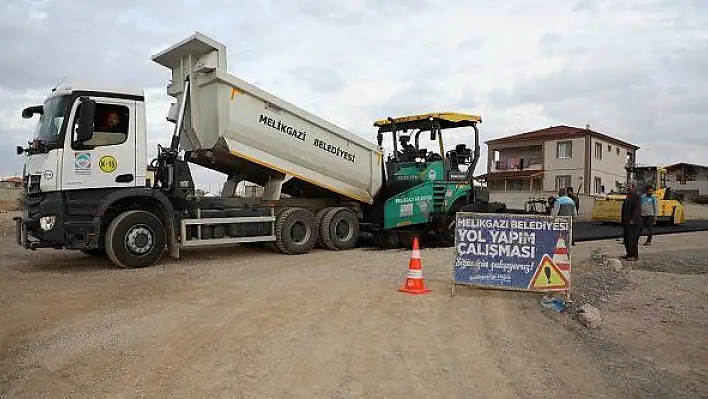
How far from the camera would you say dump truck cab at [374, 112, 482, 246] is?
44.7ft

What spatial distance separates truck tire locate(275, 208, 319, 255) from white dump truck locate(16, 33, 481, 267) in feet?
0.07

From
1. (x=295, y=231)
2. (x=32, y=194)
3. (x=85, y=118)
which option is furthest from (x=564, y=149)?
(x=32, y=194)

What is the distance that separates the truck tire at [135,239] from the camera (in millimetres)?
9828

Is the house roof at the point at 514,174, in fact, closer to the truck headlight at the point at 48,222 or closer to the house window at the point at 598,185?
the house window at the point at 598,185

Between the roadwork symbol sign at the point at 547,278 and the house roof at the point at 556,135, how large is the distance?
3460 cm

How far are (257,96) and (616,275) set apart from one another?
278 inches

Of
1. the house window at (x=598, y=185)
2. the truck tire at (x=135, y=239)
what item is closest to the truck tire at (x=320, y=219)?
the truck tire at (x=135, y=239)

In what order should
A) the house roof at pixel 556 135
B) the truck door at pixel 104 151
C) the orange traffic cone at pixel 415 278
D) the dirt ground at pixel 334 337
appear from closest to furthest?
1. the dirt ground at pixel 334 337
2. the orange traffic cone at pixel 415 278
3. the truck door at pixel 104 151
4. the house roof at pixel 556 135

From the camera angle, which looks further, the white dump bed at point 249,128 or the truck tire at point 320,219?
the truck tire at point 320,219

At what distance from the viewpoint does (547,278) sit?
7621 mm

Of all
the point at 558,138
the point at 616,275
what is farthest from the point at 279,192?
the point at 558,138

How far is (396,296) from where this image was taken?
300 inches

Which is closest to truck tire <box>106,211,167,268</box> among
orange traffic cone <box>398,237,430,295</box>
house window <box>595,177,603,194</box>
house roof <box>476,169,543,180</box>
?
orange traffic cone <box>398,237,430,295</box>

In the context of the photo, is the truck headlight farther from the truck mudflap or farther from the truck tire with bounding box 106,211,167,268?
the truck tire with bounding box 106,211,167,268
